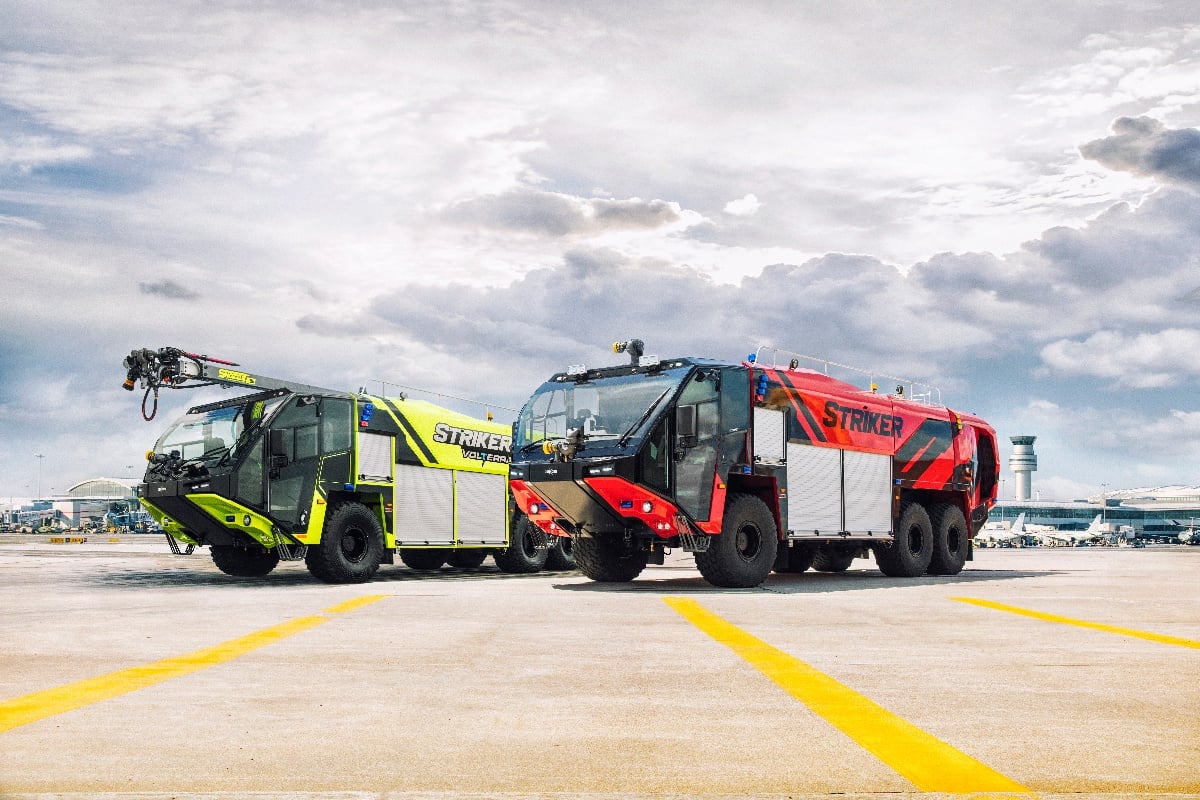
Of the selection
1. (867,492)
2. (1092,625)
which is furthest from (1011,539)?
(1092,625)

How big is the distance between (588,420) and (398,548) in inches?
194

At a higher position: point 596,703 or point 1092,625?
point 596,703

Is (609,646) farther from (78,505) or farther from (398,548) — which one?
(78,505)

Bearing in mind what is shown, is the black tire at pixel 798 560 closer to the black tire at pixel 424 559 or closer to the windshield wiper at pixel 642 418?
the windshield wiper at pixel 642 418

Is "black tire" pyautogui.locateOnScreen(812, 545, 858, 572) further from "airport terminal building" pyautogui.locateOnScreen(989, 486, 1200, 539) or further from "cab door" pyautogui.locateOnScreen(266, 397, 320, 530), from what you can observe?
"airport terminal building" pyautogui.locateOnScreen(989, 486, 1200, 539)

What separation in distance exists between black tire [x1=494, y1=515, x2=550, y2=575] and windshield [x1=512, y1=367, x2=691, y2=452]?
17.7ft

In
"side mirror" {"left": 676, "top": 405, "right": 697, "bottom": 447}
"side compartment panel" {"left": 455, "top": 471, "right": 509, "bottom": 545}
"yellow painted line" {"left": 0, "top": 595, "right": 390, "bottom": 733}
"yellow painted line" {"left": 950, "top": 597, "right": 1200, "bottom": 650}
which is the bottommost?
"yellow painted line" {"left": 950, "top": 597, "right": 1200, "bottom": 650}

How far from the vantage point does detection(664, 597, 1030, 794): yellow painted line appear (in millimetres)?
3707

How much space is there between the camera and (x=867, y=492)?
1730 centimetres

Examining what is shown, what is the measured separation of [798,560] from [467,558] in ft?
20.2

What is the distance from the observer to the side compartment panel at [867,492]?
16812 millimetres

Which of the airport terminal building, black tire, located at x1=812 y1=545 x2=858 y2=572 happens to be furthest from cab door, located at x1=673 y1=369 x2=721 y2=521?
the airport terminal building

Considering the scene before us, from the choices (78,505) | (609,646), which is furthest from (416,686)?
(78,505)

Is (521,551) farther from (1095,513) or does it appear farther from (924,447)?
(1095,513)
